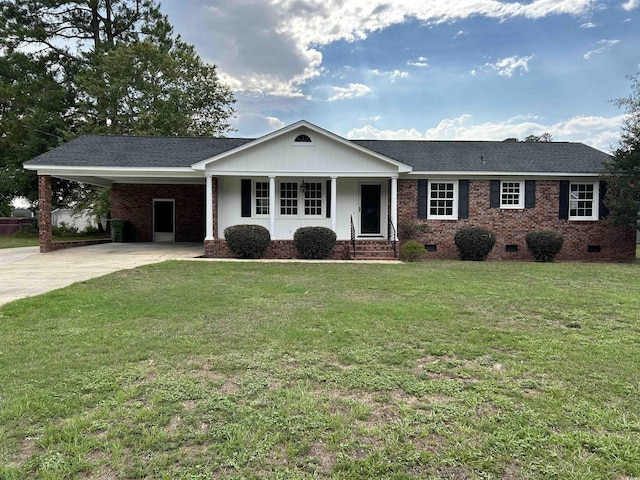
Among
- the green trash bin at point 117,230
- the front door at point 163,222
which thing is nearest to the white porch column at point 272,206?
the front door at point 163,222

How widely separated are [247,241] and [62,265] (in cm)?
534

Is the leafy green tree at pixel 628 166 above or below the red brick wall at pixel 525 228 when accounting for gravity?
above

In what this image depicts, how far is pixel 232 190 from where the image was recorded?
51.1ft

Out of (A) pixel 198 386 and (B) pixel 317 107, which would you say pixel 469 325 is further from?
(B) pixel 317 107

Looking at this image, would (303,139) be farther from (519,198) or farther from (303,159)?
(519,198)

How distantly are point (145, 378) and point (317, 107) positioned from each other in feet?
74.5

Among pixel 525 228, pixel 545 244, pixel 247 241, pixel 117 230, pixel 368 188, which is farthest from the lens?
pixel 117 230

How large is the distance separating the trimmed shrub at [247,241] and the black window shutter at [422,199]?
233 inches

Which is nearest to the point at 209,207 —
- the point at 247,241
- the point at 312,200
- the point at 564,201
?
the point at 247,241

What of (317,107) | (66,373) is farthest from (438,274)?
(317,107)

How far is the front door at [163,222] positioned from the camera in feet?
63.5

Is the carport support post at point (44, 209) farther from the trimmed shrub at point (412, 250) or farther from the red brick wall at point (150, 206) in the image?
the trimmed shrub at point (412, 250)

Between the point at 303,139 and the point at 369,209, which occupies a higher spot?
the point at 303,139

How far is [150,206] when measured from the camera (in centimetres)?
1927
